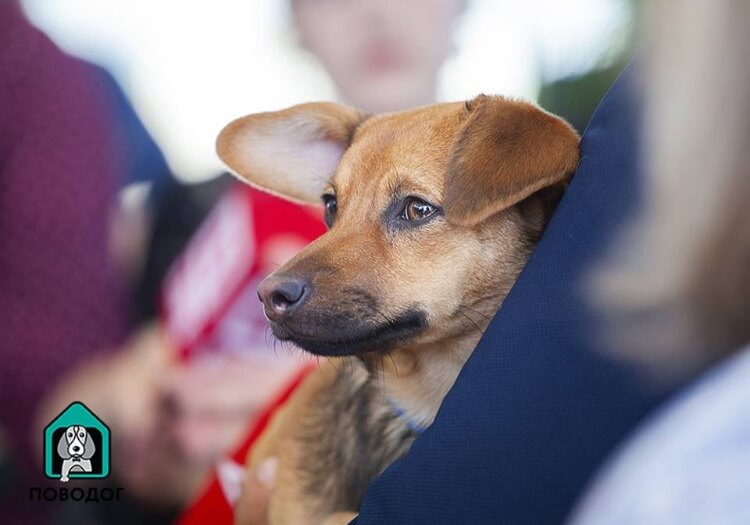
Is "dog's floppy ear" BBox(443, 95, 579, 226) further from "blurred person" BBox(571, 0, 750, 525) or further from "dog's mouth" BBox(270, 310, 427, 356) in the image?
"blurred person" BBox(571, 0, 750, 525)

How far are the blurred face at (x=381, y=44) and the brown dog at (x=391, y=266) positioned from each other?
59 cm

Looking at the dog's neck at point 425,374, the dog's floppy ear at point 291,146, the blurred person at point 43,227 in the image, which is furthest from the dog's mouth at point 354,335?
the blurred person at point 43,227

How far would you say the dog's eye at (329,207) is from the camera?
5.73ft

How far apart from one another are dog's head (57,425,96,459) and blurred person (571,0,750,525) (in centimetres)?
129

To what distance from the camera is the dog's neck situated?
1595 millimetres

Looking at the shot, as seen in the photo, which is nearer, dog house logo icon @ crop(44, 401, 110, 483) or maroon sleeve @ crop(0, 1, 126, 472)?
dog house logo icon @ crop(44, 401, 110, 483)

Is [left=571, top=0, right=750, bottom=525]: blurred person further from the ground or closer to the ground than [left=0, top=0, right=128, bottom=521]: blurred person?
further from the ground

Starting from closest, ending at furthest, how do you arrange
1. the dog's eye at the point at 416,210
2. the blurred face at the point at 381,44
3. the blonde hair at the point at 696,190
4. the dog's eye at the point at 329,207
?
the blonde hair at the point at 696,190 < the dog's eye at the point at 416,210 < the dog's eye at the point at 329,207 < the blurred face at the point at 381,44

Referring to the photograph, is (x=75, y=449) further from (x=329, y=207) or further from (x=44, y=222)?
(x=329, y=207)

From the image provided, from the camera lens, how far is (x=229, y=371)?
7.36 ft

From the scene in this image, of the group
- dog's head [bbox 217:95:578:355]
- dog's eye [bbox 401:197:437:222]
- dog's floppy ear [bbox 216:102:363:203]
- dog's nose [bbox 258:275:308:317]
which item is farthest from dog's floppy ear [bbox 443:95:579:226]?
dog's floppy ear [bbox 216:102:363:203]

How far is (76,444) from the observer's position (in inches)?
68.9

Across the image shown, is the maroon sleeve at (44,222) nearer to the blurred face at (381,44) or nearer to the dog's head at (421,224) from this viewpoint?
the dog's head at (421,224)

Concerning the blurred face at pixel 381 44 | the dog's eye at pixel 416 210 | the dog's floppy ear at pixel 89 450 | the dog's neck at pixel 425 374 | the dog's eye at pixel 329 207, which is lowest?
the dog's floppy ear at pixel 89 450
